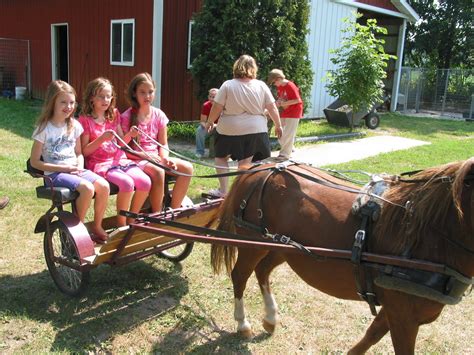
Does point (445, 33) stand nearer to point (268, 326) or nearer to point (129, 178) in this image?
point (129, 178)

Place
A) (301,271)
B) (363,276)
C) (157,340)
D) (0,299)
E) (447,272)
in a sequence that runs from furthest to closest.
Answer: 1. (0,299)
2. (157,340)
3. (301,271)
4. (363,276)
5. (447,272)

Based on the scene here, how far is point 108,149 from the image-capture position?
416 cm

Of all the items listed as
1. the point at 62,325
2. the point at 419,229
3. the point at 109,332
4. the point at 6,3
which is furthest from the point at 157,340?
the point at 6,3

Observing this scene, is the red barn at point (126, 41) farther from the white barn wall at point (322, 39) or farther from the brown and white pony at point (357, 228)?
the brown and white pony at point (357, 228)

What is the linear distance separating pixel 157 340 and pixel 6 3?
66.7 feet

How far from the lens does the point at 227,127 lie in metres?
5.74

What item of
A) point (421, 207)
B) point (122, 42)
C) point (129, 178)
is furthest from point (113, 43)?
point (421, 207)

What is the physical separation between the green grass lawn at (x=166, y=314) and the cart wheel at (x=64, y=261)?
11cm

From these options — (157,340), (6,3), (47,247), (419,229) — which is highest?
(6,3)

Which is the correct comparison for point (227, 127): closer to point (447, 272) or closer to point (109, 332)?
point (109, 332)

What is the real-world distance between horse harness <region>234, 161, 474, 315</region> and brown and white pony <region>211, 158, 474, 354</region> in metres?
0.04

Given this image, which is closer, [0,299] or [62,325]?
[62,325]

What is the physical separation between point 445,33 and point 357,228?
2859 centimetres

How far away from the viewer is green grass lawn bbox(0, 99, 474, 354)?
331 cm
